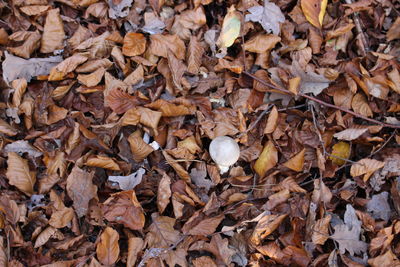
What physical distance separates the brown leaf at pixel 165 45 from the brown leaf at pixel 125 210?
85 centimetres

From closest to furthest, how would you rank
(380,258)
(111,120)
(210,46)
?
1. (380,258)
2. (111,120)
3. (210,46)

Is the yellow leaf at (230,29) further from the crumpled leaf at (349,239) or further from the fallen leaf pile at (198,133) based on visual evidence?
the crumpled leaf at (349,239)

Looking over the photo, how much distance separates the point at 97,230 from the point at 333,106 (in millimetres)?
1531

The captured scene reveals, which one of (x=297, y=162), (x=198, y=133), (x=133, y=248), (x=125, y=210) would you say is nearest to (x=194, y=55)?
(x=198, y=133)

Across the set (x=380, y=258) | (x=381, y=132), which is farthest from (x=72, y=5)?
(x=380, y=258)

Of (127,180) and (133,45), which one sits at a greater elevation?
(133,45)

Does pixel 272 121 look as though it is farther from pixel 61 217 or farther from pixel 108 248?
pixel 61 217

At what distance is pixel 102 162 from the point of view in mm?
2203

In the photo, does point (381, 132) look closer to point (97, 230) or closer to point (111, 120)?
point (111, 120)

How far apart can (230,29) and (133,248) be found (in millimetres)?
1386

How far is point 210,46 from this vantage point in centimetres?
243

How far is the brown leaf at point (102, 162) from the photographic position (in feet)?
7.19

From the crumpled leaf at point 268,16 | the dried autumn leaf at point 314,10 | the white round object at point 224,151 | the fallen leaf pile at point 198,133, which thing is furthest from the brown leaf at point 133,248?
the dried autumn leaf at point 314,10

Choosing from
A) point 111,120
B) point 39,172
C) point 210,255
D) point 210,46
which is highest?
point 210,46
